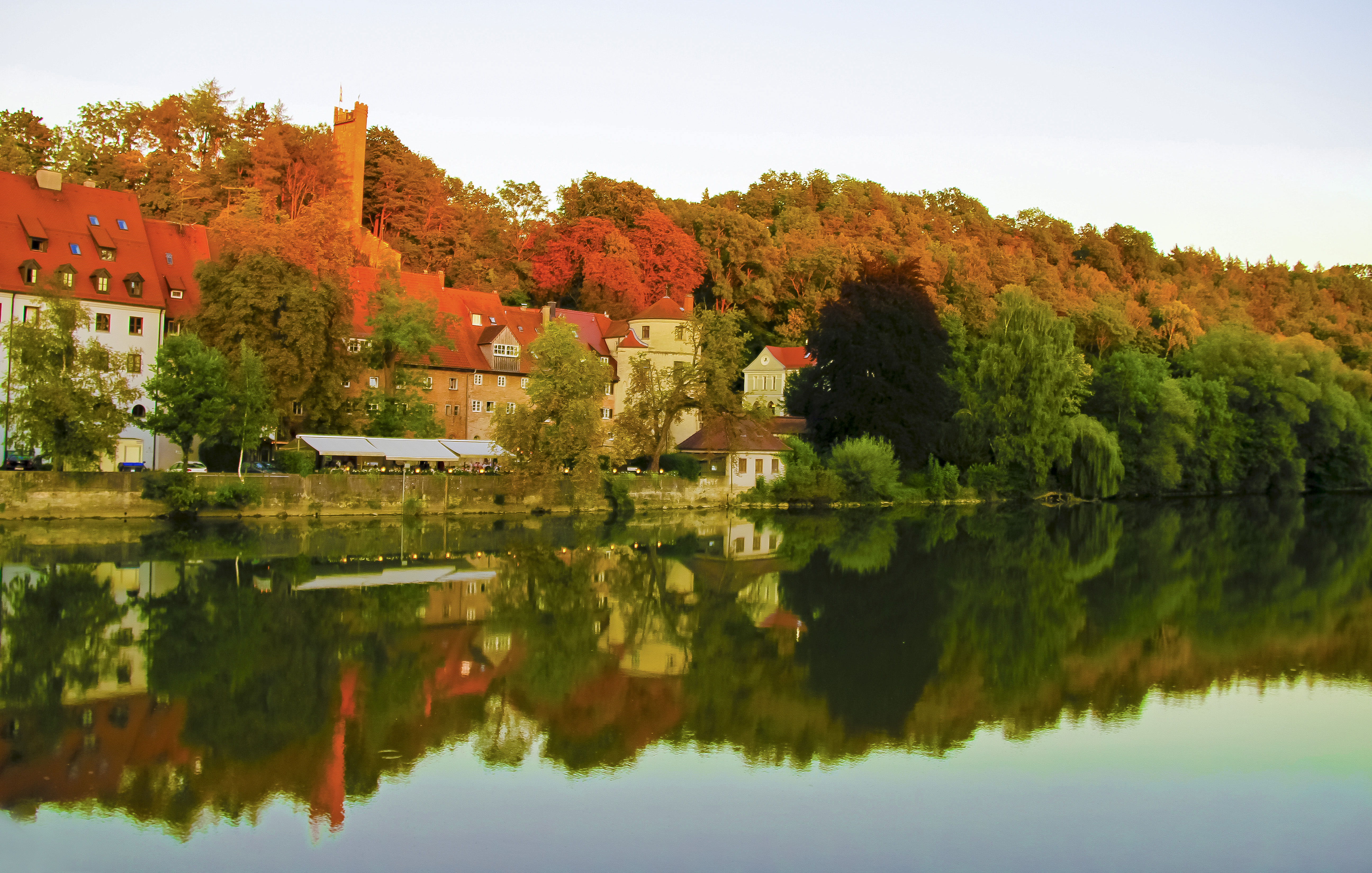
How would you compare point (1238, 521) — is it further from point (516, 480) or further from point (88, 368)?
point (88, 368)

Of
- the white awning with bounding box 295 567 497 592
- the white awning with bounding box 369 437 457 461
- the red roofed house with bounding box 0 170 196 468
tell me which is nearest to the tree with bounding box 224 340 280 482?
the red roofed house with bounding box 0 170 196 468

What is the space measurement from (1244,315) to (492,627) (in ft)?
304

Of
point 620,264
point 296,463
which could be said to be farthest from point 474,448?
point 620,264

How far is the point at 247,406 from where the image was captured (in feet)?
127

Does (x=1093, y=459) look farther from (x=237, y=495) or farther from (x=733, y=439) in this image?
(x=237, y=495)

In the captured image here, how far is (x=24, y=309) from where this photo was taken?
132 feet

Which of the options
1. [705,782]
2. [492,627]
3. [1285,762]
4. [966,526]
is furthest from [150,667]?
[966,526]

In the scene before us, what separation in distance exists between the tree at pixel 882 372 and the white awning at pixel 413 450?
64.3 feet

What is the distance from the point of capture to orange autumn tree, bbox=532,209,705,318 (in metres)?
70.2

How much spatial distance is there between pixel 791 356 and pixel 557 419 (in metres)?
30.6

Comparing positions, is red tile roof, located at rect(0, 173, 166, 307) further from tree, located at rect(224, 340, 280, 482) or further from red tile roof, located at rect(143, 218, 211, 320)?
tree, located at rect(224, 340, 280, 482)

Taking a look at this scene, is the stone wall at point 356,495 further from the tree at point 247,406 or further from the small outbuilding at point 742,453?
the tree at point 247,406

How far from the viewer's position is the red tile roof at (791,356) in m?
70.3

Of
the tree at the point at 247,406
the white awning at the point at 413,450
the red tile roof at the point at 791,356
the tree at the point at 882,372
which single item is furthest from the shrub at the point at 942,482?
the tree at the point at 247,406
